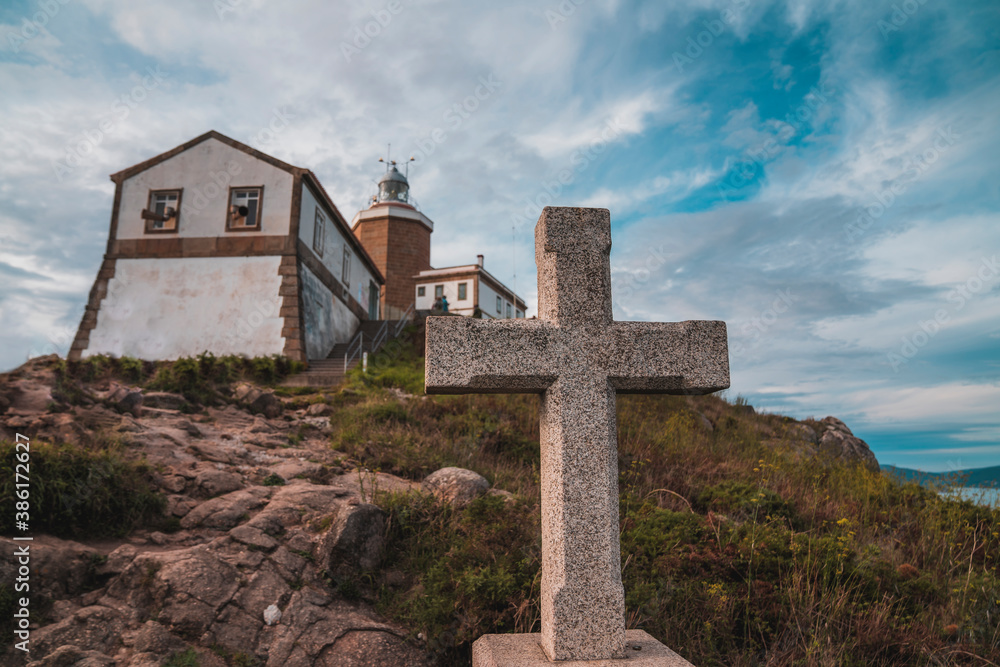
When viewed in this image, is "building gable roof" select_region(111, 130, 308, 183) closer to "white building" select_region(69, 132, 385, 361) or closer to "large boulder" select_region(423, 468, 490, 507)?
"white building" select_region(69, 132, 385, 361)

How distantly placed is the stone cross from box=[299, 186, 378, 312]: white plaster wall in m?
15.2

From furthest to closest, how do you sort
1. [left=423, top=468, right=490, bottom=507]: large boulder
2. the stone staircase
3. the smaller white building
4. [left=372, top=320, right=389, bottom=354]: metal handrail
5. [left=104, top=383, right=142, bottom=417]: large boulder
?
the smaller white building
[left=372, top=320, right=389, bottom=354]: metal handrail
the stone staircase
[left=104, top=383, right=142, bottom=417]: large boulder
[left=423, top=468, right=490, bottom=507]: large boulder

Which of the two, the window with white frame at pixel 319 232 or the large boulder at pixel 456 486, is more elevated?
the window with white frame at pixel 319 232

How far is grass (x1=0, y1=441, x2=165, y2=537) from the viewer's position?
4082 mm

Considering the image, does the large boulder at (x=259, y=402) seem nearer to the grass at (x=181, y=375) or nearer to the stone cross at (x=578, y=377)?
the grass at (x=181, y=375)

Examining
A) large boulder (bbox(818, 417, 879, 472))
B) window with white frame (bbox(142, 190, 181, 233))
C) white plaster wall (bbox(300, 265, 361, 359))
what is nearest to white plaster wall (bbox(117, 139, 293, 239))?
window with white frame (bbox(142, 190, 181, 233))

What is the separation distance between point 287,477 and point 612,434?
14.5 ft

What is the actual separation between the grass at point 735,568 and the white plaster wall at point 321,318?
1089 centimetres

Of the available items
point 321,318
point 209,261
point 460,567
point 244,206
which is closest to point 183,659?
point 460,567

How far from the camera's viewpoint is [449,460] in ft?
20.8

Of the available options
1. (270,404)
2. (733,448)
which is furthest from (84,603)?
(733,448)

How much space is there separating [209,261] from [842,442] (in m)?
16.8

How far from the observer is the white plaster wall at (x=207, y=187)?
1644cm

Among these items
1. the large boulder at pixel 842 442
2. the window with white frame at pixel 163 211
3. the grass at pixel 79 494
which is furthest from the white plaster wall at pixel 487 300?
the grass at pixel 79 494
